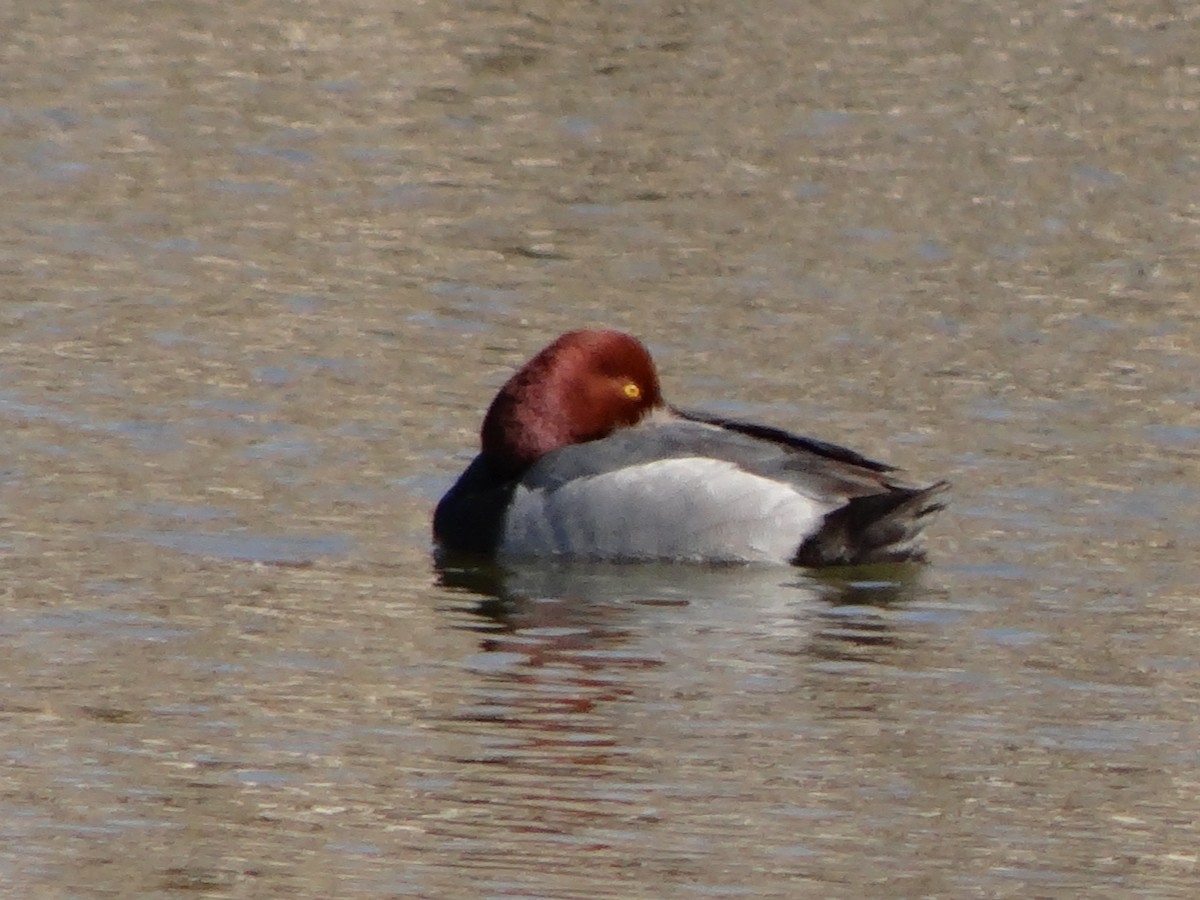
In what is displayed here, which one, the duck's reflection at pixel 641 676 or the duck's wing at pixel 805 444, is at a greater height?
the duck's wing at pixel 805 444

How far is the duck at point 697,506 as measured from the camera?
9969 mm

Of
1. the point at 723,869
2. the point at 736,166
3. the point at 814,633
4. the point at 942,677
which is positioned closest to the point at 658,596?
the point at 814,633

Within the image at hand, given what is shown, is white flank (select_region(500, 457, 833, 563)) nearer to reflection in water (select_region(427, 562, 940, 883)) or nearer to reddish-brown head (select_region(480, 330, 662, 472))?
reflection in water (select_region(427, 562, 940, 883))

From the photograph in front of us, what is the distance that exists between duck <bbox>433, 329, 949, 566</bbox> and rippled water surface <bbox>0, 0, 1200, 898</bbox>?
0.13 metres

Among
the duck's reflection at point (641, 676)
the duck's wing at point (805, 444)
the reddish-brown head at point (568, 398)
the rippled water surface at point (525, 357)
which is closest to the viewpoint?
the rippled water surface at point (525, 357)

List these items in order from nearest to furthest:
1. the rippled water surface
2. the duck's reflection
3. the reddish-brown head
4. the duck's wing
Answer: the rippled water surface < the duck's reflection < the duck's wing < the reddish-brown head

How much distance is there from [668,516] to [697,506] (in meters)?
0.11

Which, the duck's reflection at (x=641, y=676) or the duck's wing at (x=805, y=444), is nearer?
the duck's reflection at (x=641, y=676)

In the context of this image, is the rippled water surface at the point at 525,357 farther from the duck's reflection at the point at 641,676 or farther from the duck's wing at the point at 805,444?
the duck's wing at the point at 805,444

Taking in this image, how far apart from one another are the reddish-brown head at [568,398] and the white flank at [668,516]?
318 mm

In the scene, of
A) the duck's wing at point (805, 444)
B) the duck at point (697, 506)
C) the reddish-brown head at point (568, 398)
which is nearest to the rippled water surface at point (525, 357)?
the duck at point (697, 506)

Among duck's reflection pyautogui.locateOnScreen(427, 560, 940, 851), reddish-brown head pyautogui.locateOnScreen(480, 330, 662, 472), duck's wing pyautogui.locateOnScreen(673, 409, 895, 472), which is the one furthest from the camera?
reddish-brown head pyautogui.locateOnScreen(480, 330, 662, 472)

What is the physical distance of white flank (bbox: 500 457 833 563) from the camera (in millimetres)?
9977

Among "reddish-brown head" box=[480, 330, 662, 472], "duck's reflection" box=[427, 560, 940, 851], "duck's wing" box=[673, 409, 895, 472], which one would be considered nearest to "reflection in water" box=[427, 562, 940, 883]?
"duck's reflection" box=[427, 560, 940, 851]
